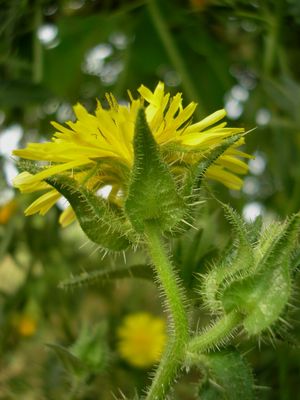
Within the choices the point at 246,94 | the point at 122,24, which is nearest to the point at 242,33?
the point at 246,94

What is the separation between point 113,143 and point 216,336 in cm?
14

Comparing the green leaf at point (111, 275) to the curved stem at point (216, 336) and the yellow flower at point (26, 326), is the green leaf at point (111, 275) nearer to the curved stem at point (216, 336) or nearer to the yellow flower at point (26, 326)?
the curved stem at point (216, 336)

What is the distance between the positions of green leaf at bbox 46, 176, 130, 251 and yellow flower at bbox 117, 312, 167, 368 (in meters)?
0.58

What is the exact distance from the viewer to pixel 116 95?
94cm

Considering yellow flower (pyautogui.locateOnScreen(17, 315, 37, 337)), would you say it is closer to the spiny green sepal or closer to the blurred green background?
the blurred green background

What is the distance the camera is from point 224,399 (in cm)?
42

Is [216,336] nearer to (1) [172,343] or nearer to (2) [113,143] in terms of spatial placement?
(1) [172,343]

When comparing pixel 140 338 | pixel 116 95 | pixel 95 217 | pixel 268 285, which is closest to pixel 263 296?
pixel 268 285

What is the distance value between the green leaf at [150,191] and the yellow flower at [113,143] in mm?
25

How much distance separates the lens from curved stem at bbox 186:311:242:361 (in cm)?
41

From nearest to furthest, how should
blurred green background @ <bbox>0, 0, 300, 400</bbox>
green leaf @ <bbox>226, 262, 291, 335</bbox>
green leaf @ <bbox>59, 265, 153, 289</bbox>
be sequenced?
1. green leaf @ <bbox>226, 262, 291, 335</bbox>
2. green leaf @ <bbox>59, 265, 153, 289</bbox>
3. blurred green background @ <bbox>0, 0, 300, 400</bbox>

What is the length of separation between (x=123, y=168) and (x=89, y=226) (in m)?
0.05

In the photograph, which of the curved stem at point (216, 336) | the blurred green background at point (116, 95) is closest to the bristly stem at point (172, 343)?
the curved stem at point (216, 336)

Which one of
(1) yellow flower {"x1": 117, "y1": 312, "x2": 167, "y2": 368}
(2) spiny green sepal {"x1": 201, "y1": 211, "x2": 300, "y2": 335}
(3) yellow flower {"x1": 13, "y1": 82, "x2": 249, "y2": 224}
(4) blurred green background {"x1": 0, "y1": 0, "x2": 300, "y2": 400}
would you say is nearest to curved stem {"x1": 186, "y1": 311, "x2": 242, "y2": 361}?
(2) spiny green sepal {"x1": 201, "y1": 211, "x2": 300, "y2": 335}
